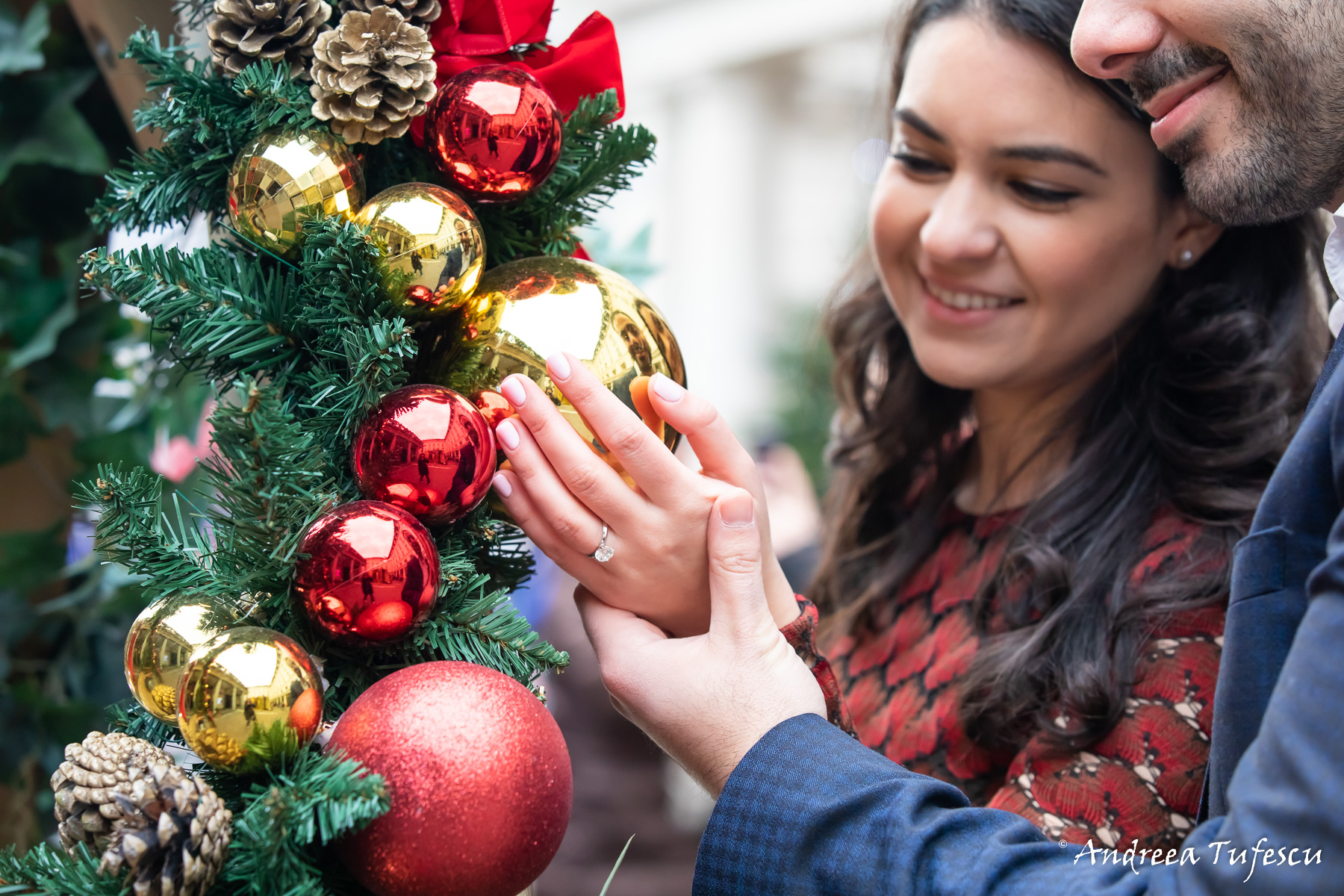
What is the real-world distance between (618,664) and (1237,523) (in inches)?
25.2

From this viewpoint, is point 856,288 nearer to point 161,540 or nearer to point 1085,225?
point 1085,225

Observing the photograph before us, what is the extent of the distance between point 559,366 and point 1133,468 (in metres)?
0.73

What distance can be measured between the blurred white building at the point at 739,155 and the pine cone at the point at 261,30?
682 cm

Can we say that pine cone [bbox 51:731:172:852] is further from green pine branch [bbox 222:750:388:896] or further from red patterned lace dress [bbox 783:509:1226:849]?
red patterned lace dress [bbox 783:509:1226:849]

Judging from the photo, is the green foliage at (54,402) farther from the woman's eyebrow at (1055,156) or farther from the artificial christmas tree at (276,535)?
the woman's eyebrow at (1055,156)

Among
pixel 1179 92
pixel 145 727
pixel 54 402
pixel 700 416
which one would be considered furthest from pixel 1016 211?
pixel 54 402

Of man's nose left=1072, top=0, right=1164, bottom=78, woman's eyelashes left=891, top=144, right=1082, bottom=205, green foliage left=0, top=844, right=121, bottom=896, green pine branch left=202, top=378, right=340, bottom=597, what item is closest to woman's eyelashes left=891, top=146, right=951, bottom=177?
woman's eyelashes left=891, top=144, right=1082, bottom=205

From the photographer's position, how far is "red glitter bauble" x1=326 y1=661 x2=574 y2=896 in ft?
1.82

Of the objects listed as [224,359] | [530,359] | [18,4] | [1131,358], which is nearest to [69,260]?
[18,4]

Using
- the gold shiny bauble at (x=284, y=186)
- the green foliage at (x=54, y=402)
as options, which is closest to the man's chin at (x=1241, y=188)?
the gold shiny bauble at (x=284, y=186)

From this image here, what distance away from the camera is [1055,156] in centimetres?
105

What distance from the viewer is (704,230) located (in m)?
8.29

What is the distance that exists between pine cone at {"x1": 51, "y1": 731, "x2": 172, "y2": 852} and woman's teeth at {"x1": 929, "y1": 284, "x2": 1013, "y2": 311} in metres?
0.95

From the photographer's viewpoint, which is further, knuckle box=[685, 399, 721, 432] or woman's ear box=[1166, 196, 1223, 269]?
woman's ear box=[1166, 196, 1223, 269]
